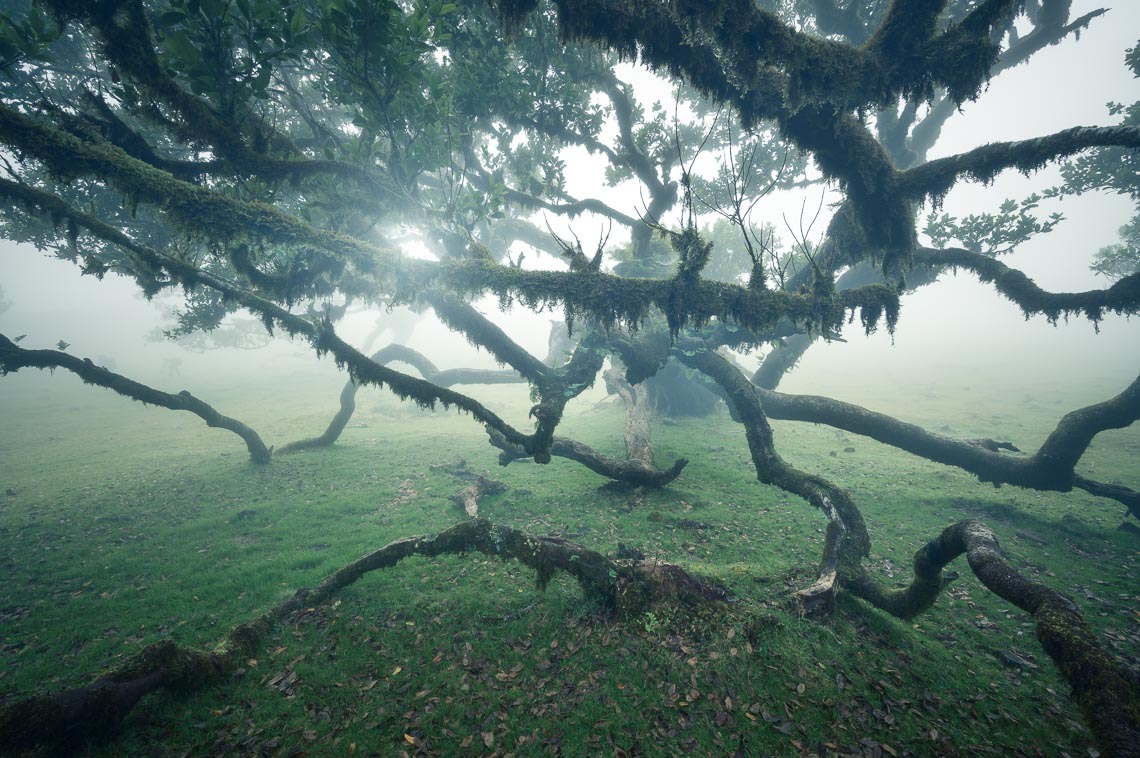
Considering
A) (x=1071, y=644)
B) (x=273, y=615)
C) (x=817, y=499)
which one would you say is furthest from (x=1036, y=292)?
(x=273, y=615)

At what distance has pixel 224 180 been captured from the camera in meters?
9.74

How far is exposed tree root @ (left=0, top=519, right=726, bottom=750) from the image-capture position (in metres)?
4.66

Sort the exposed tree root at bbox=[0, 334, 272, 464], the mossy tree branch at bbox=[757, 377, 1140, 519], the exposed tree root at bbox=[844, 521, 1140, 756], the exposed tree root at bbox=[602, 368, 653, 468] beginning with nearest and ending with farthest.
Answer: the exposed tree root at bbox=[844, 521, 1140, 756], the mossy tree branch at bbox=[757, 377, 1140, 519], the exposed tree root at bbox=[0, 334, 272, 464], the exposed tree root at bbox=[602, 368, 653, 468]

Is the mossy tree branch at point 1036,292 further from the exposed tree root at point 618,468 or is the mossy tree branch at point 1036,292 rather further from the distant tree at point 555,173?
the exposed tree root at point 618,468

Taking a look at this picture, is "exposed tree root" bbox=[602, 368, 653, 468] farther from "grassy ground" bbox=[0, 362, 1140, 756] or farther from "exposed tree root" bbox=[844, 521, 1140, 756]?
"exposed tree root" bbox=[844, 521, 1140, 756]

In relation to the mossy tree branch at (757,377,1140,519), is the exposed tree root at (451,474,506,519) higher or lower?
lower

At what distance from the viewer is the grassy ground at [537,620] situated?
16.8 feet

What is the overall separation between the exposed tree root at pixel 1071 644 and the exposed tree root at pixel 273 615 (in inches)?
142

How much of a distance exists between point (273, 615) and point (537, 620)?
15.8 ft

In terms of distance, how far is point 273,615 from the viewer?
23.3 ft

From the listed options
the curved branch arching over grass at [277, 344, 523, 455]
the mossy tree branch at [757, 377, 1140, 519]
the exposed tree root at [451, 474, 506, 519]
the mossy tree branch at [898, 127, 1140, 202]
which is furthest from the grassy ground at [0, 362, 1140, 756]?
the mossy tree branch at [898, 127, 1140, 202]

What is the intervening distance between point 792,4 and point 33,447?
44381 mm

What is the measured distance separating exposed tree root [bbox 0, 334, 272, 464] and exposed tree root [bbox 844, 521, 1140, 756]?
66.9 feet

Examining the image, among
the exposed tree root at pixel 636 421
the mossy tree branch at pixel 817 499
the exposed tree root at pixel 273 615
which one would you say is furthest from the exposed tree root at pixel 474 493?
the mossy tree branch at pixel 817 499
